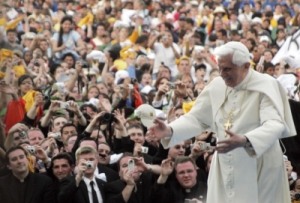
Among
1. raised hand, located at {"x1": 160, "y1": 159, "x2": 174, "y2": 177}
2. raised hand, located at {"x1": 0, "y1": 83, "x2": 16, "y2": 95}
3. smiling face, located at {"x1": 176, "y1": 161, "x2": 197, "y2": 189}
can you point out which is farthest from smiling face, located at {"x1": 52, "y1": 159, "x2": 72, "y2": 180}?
raised hand, located at {"x1": 0, "y1": 83, "x2": 16, "y2": 95}

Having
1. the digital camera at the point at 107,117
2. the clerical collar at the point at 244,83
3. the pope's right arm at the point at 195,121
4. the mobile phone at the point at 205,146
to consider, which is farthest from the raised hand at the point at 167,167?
the clerical collar at the point at 244,83

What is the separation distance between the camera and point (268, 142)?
6504mm

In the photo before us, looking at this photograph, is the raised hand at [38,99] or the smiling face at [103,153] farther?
the raised hand at [38,99]

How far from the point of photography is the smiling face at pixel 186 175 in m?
9.60

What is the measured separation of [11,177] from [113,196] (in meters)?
1.06

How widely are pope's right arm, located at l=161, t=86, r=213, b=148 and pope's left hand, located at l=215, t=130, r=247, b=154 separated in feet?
2.36

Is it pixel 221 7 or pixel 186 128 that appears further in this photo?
pixel 221 7

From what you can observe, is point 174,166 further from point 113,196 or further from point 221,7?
point 221,7

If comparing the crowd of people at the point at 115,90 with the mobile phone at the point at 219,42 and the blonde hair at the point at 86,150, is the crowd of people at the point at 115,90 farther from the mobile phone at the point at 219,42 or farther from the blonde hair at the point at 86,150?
the mobile phone at the point at 219,42

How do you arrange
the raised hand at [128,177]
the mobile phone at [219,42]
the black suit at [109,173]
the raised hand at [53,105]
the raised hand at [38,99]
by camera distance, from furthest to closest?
the mobile phone at [219,42], the raised hand at [38,99], the raised hand at [53,105], the black suit at [109,173], the raised hand at [128,177]

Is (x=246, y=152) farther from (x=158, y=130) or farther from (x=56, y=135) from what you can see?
(x=56, y=135)

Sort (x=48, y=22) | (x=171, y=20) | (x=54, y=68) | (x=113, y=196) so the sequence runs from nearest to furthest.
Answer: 1. (x=113, y=196)
2. (x=54, y=68)
3. (x=48, y=22)
4. (x=171, y=20)

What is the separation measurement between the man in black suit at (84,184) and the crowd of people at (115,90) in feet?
0.04

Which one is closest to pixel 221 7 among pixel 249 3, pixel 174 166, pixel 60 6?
pixel 249 3
